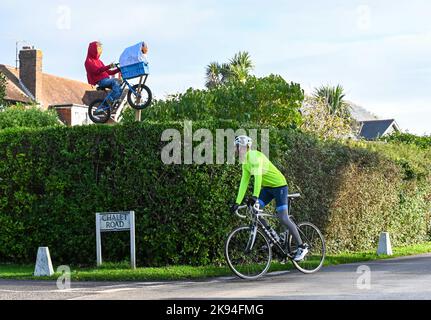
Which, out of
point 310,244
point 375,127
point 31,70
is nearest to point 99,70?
point 310,244

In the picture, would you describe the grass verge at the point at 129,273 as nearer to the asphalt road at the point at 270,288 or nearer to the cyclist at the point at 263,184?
the asphalt road at the point at 270,288

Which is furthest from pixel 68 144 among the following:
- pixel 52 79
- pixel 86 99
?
pixel 52 79

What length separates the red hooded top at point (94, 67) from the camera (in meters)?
14.4

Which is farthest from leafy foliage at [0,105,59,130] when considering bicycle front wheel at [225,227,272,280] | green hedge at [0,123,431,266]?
bicycle front wheel at [225,227,272,280]

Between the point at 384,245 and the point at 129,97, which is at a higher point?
the point at 129,97

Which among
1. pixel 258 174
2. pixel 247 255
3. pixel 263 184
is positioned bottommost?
pixel 247 255

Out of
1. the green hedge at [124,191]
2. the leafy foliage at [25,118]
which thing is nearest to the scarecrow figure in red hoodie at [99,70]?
the green hedge at [124,191]

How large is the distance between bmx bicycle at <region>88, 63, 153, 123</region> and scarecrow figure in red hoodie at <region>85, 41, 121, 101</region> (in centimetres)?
13

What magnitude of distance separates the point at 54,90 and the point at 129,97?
39521 millimetres

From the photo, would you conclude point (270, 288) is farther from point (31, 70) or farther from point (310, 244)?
point (31, 70)

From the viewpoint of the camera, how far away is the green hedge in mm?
14414

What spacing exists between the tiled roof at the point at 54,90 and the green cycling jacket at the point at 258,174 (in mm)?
35439

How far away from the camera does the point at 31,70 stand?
49188 mm
